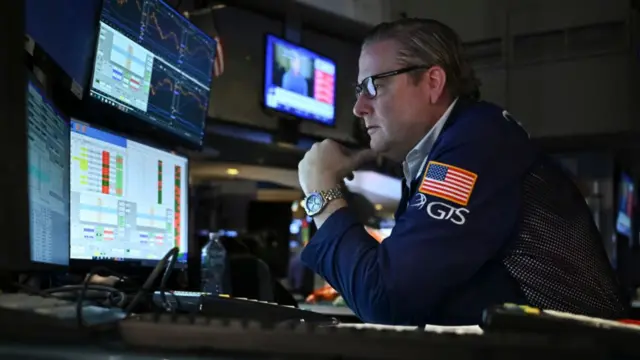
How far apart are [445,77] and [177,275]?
104 centimetres

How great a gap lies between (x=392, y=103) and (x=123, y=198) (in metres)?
0.67

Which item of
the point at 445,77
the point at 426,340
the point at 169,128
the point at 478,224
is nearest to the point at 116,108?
the point at 169,128

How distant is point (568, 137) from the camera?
6.49 metres

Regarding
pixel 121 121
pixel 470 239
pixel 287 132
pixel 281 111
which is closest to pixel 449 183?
pixel 470 239

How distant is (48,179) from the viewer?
120 centimetres

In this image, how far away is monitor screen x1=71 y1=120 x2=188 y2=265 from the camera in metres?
1.45

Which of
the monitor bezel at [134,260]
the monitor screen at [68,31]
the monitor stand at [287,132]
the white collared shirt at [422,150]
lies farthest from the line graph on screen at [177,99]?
the monitor stand at [287,132]

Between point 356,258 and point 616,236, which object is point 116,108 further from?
point 616,236

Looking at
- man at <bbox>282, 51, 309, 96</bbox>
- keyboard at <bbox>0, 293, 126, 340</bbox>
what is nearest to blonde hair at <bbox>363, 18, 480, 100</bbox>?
keyboard at <bbox>0, 293, 126, 340</bbox>

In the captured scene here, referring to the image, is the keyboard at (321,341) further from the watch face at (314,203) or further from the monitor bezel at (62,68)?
the monitor bezel at (62,68)

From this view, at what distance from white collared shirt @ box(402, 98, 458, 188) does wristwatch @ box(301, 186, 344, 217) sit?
16cm

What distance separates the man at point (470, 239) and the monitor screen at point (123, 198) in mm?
467

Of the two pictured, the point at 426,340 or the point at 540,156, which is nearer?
the point at 426,340

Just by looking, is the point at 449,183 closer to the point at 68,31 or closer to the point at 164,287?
the point at 164,287
